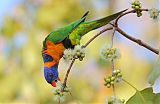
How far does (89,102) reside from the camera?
4301 millimetres

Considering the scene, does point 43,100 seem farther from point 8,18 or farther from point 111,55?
point 111,55

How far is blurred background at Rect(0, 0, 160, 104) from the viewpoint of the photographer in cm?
406

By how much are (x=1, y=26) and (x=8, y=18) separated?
0.37ft

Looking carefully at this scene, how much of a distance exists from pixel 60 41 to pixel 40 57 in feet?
8.13

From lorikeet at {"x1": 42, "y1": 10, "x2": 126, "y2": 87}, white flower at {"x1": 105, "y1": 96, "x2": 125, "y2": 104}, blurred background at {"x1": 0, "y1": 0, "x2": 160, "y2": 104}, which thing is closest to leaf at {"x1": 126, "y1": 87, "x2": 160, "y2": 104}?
white flower at {"x1": 105, "y1": 96, "x2": 125, "y2": 104}

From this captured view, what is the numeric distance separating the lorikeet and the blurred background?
1.91 m

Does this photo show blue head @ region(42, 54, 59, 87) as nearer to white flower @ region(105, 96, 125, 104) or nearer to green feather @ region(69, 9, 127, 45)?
green feather @ region(69, 9, 127, 45)

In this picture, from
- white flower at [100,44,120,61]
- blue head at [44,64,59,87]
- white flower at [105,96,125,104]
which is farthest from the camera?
blue head at [44,64,59,87]

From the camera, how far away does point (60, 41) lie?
5.78ft

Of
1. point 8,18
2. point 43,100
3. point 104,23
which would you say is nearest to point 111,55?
point 104,23

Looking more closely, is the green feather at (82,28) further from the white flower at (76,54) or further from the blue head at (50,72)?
the white flower at (76,54)

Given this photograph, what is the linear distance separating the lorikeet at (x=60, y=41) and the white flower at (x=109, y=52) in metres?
0.28

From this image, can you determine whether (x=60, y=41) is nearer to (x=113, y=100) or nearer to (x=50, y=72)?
(x=50, y=72)

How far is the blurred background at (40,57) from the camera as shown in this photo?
160 inches
